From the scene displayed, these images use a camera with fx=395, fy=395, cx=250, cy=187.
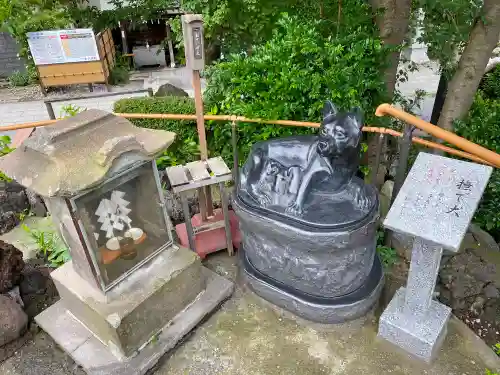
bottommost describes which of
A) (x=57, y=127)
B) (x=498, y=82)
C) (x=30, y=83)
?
(x=30, y=83)

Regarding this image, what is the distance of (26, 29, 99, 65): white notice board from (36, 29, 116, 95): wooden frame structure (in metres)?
0.15

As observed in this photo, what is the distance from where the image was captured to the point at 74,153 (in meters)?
2.93

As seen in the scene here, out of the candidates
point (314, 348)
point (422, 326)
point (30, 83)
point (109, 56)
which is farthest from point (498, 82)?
point (30, 83)

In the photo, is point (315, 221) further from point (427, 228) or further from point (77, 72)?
point (77, 72)

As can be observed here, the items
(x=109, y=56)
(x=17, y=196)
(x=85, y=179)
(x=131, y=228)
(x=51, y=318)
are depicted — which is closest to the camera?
(x=85, y=179)

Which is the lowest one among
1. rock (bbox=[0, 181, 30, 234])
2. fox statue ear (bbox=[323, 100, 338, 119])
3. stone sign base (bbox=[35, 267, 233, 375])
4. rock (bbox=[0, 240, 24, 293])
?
stone sign base (bbox=[35, 267, 233, 375])

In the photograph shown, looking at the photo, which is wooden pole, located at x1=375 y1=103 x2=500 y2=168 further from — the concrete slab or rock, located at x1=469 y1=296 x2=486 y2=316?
the concrete slab

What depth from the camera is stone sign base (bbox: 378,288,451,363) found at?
3.48 m

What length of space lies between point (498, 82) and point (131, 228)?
322 inches

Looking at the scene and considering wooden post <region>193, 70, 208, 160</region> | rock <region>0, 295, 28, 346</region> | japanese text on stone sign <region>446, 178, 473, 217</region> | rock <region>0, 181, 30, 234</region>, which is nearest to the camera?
japanese text on stone sign <region>446, 178, 473, 217</region>

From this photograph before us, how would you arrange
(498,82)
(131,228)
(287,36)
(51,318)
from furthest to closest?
1. (498,82)
2. (287,36)
3. (51,318)
4. (131,228)

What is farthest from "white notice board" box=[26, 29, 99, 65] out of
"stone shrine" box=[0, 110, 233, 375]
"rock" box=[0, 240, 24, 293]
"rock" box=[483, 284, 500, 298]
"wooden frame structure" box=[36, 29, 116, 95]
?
"rock" box=[483, 284, 500, 298]

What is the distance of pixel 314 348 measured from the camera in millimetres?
3709

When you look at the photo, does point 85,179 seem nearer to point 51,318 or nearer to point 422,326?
point 51,318
